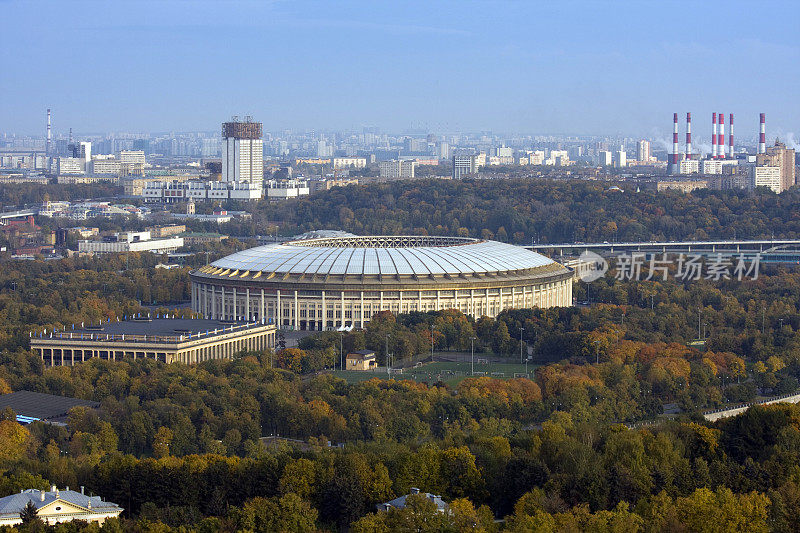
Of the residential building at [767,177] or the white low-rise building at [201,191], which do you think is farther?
the residential building at [767,177]

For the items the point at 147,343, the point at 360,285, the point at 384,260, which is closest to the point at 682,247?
the point at 384,260

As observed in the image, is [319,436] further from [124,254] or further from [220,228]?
[220,228]

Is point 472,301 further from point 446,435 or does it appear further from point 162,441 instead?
point 162,441

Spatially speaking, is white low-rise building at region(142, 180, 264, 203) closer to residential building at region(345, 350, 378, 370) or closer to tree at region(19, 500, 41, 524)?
residential building at region(345, 350, 378, 370)

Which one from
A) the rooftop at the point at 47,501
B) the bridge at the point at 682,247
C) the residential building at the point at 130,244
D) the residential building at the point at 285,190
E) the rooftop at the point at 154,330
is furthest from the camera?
the residential building at the point at 285,190

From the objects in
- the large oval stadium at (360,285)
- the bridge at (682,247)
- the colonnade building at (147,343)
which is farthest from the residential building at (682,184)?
the colonnade building at (147,343)

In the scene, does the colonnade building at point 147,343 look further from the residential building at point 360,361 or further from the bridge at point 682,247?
the bridge at point 682,247
